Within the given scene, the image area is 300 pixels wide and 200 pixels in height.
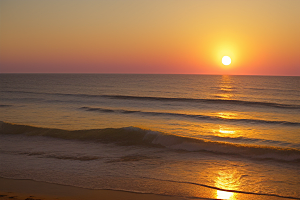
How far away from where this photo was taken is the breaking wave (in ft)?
34.2

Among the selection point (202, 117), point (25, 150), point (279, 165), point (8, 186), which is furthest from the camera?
point (202, 117)

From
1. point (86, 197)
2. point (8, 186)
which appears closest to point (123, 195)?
point (86, 197)

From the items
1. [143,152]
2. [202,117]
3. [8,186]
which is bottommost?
[8,186]

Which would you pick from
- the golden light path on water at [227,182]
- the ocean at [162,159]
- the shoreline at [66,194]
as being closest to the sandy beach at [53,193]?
the shoreline at [66,194]

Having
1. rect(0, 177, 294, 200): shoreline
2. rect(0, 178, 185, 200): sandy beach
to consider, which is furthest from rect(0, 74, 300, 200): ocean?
rect(0, 178, 185, 200): sandy beach

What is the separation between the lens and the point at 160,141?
12367 mm

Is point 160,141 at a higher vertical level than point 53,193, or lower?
higher

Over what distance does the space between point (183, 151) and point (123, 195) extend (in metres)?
4.87

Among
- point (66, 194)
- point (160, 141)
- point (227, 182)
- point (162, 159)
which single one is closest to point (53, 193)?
point (66, 194)

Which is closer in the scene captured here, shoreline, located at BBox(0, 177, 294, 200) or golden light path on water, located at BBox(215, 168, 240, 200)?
shoreline, located at BBox(0, 177, 294, 200)

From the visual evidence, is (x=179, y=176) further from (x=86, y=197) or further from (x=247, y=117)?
(x=247, y=117)

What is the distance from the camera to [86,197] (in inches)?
258

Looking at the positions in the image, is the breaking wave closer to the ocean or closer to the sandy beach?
the ocean

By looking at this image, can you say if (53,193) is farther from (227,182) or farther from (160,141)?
(160,141)
